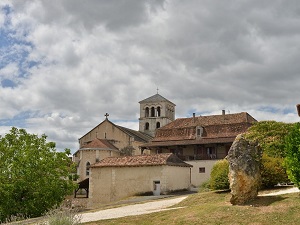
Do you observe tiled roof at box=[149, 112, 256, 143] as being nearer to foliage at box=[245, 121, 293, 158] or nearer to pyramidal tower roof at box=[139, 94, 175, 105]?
pyramidal tower roof at box=[139, 94, 175, 105]

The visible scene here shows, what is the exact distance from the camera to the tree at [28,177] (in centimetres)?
2323

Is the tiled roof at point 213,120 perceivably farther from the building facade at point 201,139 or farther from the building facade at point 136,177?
the building facade at point 136,177

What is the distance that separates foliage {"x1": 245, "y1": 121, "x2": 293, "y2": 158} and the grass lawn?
5320mm

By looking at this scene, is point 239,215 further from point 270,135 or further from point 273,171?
point 270,135

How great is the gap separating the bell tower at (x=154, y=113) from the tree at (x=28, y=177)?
135 ft

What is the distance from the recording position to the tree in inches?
915

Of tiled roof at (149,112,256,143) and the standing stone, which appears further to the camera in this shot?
tiled roof at (149,112,256,143)

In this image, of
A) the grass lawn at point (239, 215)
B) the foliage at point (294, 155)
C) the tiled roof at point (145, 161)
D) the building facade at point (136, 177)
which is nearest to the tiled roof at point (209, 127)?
the building facade at point (136, 177)

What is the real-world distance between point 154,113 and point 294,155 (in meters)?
52.9

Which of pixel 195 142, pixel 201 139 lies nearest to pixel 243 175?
pixel 195 142

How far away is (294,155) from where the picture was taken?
14.7 metres

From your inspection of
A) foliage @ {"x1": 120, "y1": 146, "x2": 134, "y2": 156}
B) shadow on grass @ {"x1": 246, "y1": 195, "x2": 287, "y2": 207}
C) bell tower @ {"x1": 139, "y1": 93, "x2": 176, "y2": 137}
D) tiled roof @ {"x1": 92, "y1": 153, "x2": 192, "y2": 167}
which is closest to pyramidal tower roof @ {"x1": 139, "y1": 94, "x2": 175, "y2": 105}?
bell tower @ {"x1": 139, "y1": 93, "x2": 176, "y2": 137}

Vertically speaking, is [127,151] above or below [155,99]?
below

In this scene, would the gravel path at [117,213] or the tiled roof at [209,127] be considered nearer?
the gravel path at [117,213]
